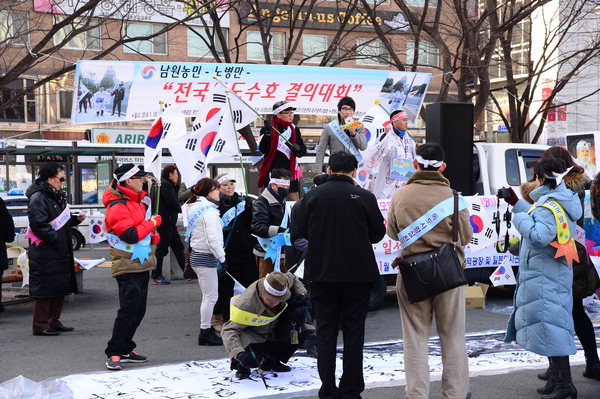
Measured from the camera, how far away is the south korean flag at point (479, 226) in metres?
9.59

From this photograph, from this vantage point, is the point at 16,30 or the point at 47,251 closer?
the point at 47,251

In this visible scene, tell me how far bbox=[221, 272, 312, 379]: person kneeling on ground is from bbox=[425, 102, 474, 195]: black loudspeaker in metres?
4.70

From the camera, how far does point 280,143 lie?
9.48 metres

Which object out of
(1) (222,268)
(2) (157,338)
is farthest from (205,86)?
(2) (157,338)

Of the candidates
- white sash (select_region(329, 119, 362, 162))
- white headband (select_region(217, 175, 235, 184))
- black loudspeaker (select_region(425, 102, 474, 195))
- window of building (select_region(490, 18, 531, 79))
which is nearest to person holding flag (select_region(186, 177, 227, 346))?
white headband (select_region(217, 175, 235, 184))

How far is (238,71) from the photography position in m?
10.1

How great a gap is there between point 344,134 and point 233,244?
2286mm

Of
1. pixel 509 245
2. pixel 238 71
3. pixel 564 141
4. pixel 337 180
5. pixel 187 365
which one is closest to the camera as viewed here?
pixel 337 180

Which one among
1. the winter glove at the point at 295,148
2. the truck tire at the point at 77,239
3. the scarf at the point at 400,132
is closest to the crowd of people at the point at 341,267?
the winter glove at the point at 295,148

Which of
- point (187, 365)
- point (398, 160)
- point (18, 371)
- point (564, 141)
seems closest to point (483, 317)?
point (398, 160)

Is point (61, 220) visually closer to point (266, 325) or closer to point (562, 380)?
point (266, 325)

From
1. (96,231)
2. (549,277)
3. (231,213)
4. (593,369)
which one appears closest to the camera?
(549,277)

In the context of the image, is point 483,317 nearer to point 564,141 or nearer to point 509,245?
point 509,245

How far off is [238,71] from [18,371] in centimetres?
479
